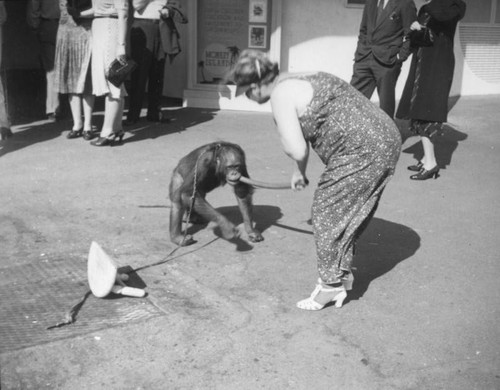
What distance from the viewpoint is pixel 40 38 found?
33.5 ft

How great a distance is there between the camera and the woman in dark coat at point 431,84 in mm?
7961

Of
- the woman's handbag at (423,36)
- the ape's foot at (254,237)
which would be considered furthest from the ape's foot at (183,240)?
the woman's handbag at (423,36)

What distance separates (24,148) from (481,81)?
824cm

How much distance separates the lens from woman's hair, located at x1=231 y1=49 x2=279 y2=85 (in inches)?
178

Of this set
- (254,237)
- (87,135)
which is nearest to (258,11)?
(87,135)

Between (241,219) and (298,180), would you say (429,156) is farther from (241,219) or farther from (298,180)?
(298,180)

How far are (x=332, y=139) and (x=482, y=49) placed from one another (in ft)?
31.5

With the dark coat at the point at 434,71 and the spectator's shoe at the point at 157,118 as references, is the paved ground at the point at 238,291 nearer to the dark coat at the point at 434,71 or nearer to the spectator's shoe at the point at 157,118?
the dark coat at the point at 434,71

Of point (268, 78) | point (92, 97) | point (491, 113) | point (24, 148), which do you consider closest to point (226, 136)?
point (92, 97)

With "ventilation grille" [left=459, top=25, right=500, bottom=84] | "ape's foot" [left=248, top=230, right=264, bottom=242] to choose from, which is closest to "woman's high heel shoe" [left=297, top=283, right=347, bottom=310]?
"ape's foot" [left=248, top=230, right=264, bottom=242]

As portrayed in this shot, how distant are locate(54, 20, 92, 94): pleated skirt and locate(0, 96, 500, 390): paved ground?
108cm

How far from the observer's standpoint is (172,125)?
1037 centimetres

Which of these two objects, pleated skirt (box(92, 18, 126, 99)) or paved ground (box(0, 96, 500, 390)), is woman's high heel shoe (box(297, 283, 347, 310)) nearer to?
paved ground (box(0, 96, 500, 390))

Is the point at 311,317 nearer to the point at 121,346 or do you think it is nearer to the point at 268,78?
the point at 121,346
